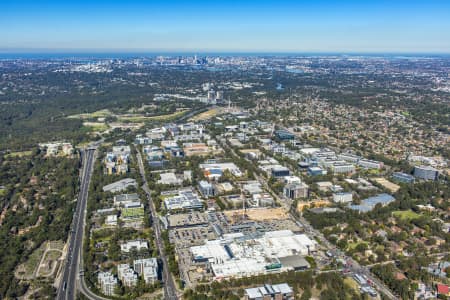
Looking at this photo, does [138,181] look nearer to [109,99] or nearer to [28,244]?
[28,244]

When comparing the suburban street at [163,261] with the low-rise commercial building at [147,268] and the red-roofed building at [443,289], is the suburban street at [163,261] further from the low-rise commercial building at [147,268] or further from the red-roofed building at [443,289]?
the red-roofed building at [443,289]

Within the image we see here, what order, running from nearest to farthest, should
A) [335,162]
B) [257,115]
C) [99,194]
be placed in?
[99,194] < [335,162] < [257,115]

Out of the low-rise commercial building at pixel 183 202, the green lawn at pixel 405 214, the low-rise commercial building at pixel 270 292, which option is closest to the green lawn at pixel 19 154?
the low-rise commercial building at pixel 183 202

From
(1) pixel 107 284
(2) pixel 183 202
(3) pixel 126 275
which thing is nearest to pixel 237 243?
(3) pixel 126 275

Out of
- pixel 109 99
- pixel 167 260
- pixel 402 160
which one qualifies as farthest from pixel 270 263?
pixel 109 99

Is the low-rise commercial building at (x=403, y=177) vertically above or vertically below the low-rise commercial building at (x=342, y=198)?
above

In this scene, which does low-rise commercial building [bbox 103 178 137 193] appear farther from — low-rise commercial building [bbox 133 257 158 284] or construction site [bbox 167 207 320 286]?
low-rise commercial building [bbox 133 257 158 284]

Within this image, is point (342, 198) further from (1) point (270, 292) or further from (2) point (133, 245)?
(2) point (133, 245)
